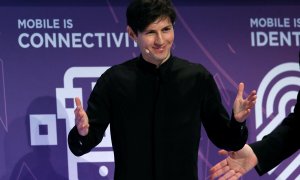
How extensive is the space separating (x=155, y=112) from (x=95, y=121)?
8.4 inches

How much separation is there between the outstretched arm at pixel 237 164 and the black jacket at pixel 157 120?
0.11m

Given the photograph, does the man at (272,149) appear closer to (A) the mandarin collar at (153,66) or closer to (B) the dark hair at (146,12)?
(A) the mandarin collar at (153,66)

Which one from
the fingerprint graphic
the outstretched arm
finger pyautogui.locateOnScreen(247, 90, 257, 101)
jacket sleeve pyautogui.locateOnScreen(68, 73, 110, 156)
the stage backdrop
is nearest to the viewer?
finger pyautogui.locateOnScreen(247, 90, 257, 101)

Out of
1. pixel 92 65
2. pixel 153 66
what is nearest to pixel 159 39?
pixel 153 66

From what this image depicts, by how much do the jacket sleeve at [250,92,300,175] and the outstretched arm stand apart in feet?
0.17

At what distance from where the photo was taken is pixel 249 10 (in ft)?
11.6

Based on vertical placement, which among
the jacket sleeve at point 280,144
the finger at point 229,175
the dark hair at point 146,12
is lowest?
the finger at point 229,175

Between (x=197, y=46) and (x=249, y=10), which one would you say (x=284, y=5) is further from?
(x=197, y=46)

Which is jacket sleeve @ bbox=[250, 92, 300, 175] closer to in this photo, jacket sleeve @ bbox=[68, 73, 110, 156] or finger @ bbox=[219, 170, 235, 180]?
finger @ bbox=[219, 170, 235, 180]

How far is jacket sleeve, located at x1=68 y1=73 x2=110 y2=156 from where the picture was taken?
254 centimetres

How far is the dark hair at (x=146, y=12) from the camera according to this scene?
8.46 feet

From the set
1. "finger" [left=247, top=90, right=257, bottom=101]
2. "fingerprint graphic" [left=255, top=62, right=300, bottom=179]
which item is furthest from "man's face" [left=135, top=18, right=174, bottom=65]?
"fingerprint graphic" [left=255, top=62, right=300, bottom=179]

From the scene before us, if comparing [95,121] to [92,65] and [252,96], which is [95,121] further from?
[92,65]

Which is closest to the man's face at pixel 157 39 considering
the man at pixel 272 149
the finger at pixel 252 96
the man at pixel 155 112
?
the man at pixel 155 112
